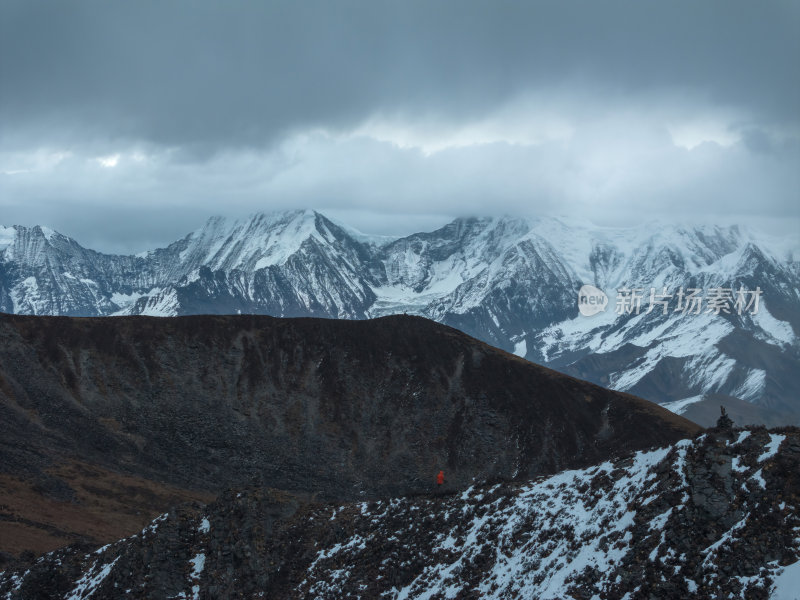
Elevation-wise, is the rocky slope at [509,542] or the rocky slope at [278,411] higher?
the rocky slope at [509,542]

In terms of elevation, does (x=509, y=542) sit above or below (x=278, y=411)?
above

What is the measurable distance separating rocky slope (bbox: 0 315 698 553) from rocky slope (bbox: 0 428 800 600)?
49.1 m

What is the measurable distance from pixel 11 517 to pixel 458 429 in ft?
216

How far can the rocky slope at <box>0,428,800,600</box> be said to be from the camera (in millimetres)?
32812

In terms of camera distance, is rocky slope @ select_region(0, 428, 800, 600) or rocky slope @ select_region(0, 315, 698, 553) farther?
rocky slope @ select_region(0, 315, 698, 553)

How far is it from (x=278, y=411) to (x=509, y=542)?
93072 millimetres

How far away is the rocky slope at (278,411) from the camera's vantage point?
368ft

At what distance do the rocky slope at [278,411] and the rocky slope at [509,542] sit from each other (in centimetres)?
4908

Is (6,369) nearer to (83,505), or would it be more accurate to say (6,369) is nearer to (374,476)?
(83,505)

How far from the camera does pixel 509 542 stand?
42.1 m

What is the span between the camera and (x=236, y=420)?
127 meters

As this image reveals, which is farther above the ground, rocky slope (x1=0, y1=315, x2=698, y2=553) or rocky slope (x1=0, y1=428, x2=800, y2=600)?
rocky slope (x1=0, y1=428, x2=800, y2=600)

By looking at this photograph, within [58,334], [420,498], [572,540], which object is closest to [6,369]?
[58,334]

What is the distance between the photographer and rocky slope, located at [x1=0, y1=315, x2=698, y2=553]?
112 metres
